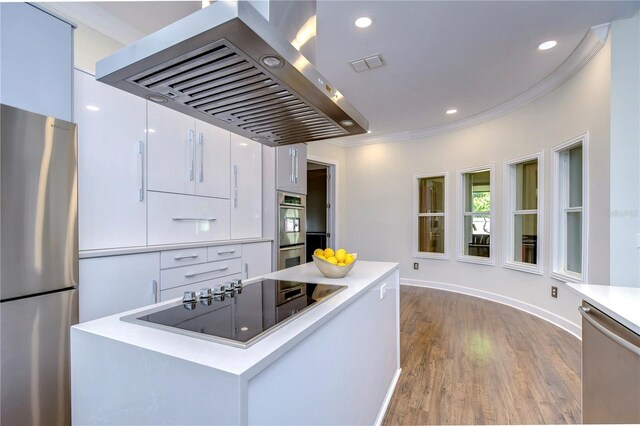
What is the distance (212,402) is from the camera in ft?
2.29

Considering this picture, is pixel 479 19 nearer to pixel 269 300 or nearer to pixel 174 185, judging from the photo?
pixel 269 300

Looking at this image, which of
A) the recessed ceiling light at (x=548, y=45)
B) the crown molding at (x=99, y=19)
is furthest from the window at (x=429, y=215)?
the crown molding at (x=99, y=19)

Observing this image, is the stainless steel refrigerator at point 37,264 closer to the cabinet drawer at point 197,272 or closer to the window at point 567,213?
the cabinet drawer at point 197,272

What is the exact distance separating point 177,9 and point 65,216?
5.34ft

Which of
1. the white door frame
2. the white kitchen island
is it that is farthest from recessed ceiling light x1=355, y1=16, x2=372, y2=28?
the white door frame

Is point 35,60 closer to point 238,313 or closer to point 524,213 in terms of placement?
point 238,313

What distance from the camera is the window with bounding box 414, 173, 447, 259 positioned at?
5211 mm

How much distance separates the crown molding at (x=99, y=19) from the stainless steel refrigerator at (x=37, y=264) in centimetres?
115

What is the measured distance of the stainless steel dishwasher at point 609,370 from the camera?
1082mm

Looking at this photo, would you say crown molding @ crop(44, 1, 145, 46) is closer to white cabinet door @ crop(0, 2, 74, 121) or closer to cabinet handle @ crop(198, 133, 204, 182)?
white cabinet door @ crop(0, 2, 74, 121)

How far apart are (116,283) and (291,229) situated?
2.19 metres

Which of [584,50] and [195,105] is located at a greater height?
[584,50]

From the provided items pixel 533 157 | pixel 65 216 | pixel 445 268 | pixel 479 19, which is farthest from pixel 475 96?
pixel 65 216

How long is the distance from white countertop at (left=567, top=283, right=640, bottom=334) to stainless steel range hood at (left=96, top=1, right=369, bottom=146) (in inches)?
49.2
